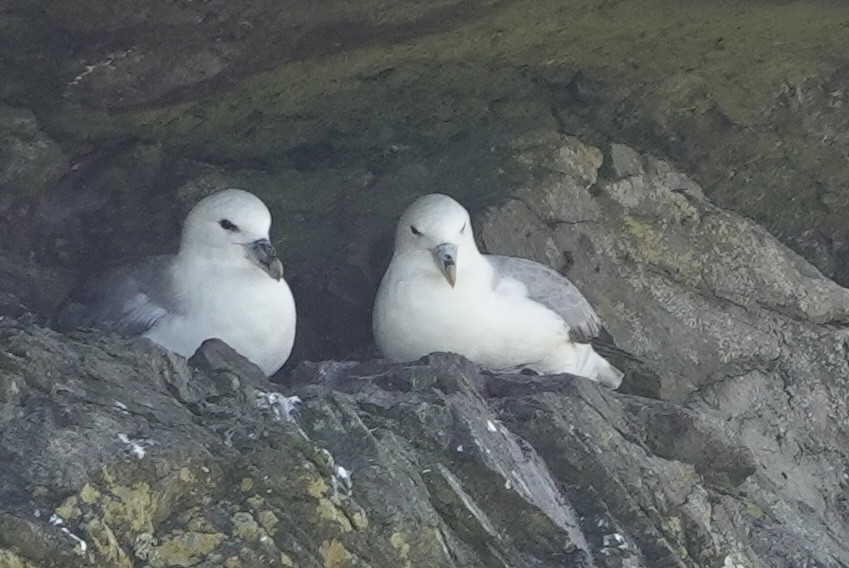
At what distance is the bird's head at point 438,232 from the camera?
5.25m

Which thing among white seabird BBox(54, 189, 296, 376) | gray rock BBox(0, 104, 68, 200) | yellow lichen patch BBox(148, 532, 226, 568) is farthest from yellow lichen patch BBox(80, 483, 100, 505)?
gray rock BBox(0, 104, 68, 200)

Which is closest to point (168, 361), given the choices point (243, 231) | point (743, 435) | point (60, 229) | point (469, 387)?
point (469, 387)

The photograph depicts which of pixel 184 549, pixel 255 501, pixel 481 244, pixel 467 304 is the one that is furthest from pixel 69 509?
pixel 481 244

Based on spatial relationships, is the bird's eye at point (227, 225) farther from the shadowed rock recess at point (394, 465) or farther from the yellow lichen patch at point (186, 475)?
the yellow lichen patch at point (186, 475)

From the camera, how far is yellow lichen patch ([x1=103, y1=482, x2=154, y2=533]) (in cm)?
340

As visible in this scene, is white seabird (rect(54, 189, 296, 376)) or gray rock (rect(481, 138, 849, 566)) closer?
white seabird (rect(54, 189, 296, 376))

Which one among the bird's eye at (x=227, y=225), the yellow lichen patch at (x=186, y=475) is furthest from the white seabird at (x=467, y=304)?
the yellow lichen patch at (x=186, y=475)

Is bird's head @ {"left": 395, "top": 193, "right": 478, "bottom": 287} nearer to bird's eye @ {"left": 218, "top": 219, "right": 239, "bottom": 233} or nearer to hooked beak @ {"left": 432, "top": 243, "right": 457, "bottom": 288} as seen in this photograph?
hooked beak @ {"left": 432, "top": 243, "right": 457, "bottom": 288}

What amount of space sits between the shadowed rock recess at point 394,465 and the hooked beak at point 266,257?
0.35 metres

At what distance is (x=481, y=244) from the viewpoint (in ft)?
19.2

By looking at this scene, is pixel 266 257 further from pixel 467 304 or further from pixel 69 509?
pixel 69 509

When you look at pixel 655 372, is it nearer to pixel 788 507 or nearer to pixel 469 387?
pixel 788 507

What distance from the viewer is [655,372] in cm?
585

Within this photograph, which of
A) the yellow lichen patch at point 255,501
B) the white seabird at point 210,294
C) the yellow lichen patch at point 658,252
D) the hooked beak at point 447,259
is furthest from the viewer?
the yellow lichen patch at point 658,252
